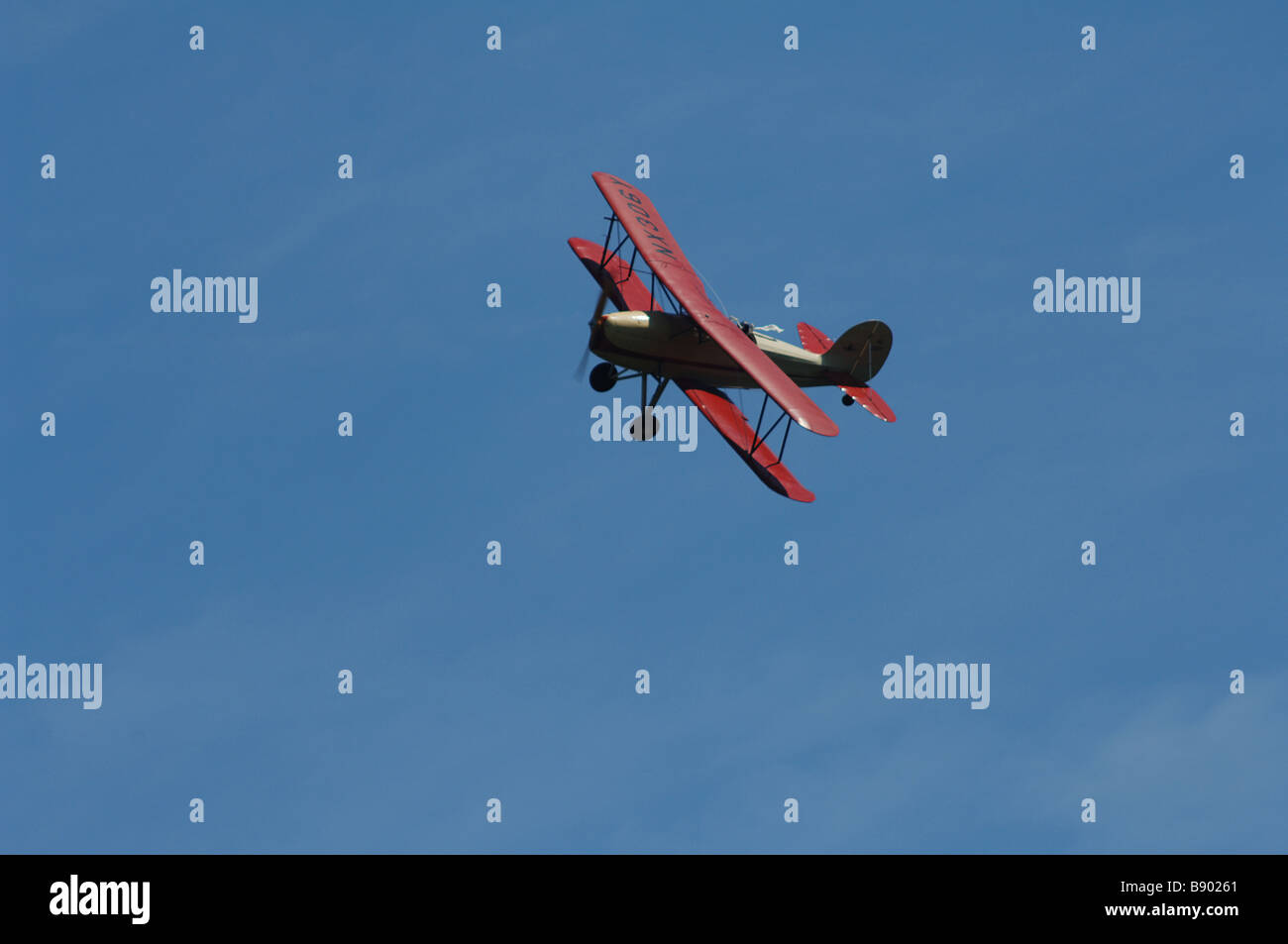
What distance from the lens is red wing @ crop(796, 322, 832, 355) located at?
183 feet

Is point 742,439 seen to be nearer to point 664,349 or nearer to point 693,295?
point 664,349

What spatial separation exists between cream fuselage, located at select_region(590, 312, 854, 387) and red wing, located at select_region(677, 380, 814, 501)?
1.51 feet

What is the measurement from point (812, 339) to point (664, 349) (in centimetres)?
599

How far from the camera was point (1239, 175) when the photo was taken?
179 feet

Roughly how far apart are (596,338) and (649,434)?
2985mm

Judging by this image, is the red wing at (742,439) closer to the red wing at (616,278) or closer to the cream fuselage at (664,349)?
the cream fuselage at (664,349)

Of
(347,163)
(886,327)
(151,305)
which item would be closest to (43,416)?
(151,305)

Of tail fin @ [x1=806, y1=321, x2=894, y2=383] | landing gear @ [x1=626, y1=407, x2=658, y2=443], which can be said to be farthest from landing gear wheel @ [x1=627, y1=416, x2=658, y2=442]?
tail fin @ [x1=806, y1=321, x2=894, y2=383]

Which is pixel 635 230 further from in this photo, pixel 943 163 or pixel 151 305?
pixel 151 305

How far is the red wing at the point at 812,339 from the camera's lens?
5578 cm

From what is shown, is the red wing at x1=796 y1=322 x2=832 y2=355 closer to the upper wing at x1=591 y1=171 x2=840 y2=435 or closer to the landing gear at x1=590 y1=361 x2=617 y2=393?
the upper wing at x1=591 y1=171 x2=840 y2=435

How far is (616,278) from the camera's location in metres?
55.7

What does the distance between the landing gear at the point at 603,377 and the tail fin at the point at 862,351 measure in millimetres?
6449

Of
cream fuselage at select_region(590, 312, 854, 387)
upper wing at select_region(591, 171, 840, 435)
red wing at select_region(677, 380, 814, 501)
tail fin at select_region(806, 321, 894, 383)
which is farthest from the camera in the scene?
tail fin at select_region(806, 321, 894, 383)
